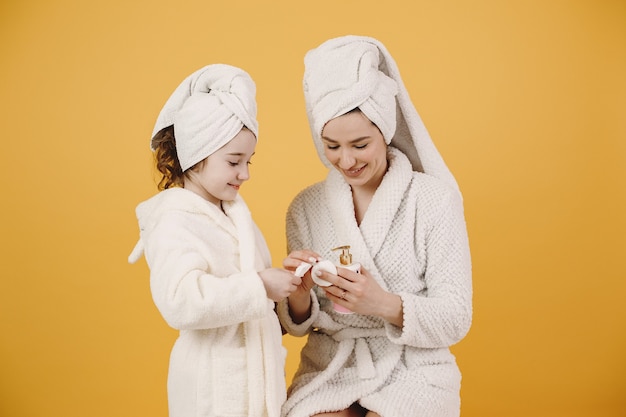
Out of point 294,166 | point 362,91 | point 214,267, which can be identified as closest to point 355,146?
point 362,91

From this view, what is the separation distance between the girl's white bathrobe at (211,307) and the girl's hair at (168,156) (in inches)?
4.4

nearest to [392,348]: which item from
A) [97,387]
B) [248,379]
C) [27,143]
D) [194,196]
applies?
[248,379]

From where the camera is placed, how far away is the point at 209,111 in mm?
2230

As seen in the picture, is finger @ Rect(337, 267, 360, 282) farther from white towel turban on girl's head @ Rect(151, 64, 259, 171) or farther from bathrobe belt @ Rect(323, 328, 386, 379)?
white towel turban on girl's head @ Rect(151, 64, 259, 171)

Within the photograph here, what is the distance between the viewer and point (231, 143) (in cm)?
225

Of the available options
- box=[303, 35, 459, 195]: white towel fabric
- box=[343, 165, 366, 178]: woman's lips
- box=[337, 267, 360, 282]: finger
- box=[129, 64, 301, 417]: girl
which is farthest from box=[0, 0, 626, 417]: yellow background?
box=[337, 267, 360, 282]: finger

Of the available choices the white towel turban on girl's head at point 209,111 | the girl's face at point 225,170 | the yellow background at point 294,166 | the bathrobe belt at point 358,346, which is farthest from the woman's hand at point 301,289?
the yellow background at point 294,166

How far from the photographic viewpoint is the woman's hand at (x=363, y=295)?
2234mm

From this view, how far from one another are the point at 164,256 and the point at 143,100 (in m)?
1.74

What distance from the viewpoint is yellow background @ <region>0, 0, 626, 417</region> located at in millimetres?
3678

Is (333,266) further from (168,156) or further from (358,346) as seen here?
(168,156)

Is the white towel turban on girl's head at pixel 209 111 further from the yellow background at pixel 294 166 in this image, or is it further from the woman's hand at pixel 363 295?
the yellow background at pixel 294 166

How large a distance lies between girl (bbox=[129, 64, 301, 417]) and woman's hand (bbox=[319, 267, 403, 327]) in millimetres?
109

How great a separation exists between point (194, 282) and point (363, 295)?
45 cm
